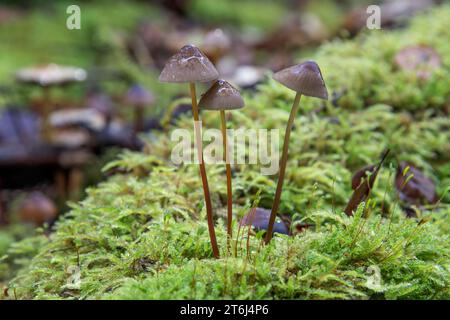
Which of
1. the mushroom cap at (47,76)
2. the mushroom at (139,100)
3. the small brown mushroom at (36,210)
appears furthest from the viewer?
the mushroom cap at (47,76)

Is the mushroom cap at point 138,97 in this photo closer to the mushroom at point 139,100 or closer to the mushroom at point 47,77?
the mushroom at point 139,100

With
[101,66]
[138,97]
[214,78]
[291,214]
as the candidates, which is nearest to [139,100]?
[138,97]

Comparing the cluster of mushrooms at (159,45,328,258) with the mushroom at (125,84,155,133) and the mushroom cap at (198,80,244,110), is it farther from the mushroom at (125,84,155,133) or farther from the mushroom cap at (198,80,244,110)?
the mushroom at (125,84,155,133)

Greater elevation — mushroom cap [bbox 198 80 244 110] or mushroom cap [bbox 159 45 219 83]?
mushroom cap [bbox 159 45 219 83]

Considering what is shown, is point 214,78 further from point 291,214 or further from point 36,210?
point 36,210

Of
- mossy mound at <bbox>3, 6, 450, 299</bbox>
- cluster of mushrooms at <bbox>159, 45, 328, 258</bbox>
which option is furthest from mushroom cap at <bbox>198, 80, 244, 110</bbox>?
mossy mound at <bbox>3, 6, 450, 299</bbox>

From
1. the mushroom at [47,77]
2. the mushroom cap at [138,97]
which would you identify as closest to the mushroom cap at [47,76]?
the mushroom at [47,77]
